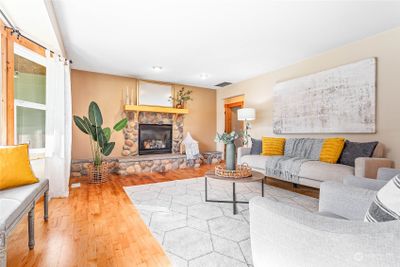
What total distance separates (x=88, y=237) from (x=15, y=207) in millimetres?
688

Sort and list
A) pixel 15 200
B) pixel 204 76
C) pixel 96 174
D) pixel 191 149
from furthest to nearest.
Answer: pixel 191 149 → pixel 204 76 → pixel 96 174 → pixel 15 200

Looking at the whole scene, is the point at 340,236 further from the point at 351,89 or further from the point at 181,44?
the point at 351,89

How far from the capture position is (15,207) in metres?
1.27

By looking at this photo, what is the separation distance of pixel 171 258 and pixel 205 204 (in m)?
1.09

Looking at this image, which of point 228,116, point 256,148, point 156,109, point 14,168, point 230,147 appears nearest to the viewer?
point 14,168

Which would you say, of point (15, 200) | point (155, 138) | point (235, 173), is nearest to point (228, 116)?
point (155, 138)

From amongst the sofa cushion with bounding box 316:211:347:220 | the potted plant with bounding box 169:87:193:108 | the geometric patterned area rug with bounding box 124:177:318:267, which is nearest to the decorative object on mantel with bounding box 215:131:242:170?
the geometric patterned area rug with bounding box 124:177:318:267

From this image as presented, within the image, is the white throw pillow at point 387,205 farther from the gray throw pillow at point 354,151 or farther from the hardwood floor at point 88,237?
the gray throw pillow at point 354,151

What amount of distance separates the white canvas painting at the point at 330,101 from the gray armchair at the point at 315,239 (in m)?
3.09

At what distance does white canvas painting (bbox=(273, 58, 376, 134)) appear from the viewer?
2.94 meters

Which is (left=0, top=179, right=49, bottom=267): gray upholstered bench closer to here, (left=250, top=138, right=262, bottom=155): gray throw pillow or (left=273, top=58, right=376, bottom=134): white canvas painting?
(left=250, top=138, right=262, bottom=155): gray throw pillow

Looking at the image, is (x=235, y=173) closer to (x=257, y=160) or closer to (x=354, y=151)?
(x=257, y=160)

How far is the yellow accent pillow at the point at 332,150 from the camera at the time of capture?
2867mm

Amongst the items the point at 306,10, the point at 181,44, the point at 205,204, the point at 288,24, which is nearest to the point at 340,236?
the point at 205,204
